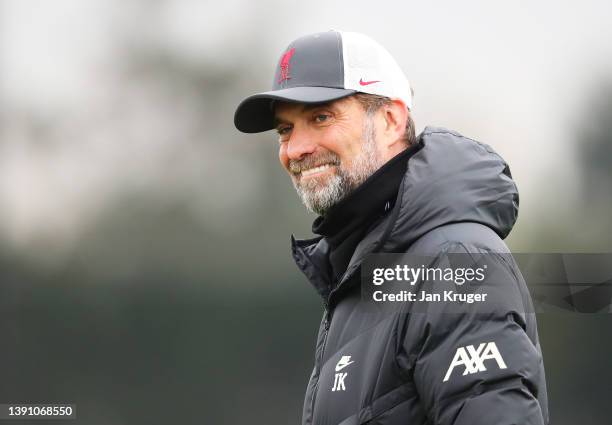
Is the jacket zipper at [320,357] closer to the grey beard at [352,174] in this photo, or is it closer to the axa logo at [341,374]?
the axa logo at [341,374]

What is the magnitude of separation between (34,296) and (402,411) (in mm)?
1917

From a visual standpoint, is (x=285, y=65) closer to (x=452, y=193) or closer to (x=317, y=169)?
(x=317, y=169)

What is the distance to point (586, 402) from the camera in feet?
9.15

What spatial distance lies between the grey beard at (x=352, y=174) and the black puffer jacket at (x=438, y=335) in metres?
0.11

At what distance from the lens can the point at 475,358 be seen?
3.82 ft

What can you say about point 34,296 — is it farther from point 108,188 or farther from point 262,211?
point 262,211

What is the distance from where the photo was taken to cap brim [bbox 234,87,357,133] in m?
1.50

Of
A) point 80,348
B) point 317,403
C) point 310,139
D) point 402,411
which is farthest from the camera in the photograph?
point 80,348

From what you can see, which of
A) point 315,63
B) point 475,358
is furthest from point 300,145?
point 475,358

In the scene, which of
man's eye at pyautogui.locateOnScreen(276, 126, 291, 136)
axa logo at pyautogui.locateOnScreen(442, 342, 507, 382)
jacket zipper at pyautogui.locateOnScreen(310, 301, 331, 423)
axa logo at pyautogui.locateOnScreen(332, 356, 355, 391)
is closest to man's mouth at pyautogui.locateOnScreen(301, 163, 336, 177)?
man's eye at pyautogui.locateOnScreen(276, 126, 291, 136)

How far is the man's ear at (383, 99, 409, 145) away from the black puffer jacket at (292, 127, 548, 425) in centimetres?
6

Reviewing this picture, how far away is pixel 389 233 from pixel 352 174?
206 millimetres

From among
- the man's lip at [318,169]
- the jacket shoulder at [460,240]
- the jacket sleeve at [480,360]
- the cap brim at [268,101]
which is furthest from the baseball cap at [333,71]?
the jacket sleeve at [480,360]

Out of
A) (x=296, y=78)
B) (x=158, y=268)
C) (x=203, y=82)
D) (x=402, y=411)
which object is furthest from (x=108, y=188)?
(x=402, y=411)
